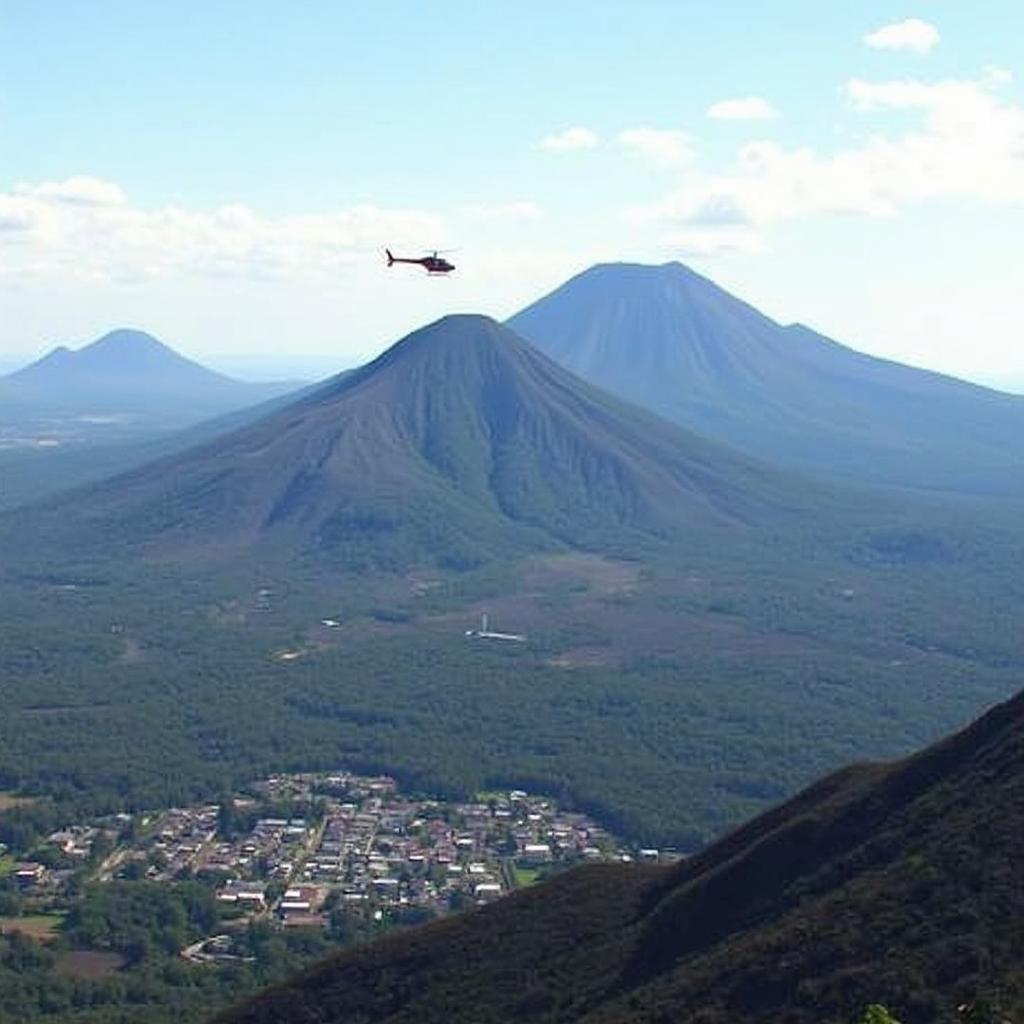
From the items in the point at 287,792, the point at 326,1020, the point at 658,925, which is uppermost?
the point at 658,925

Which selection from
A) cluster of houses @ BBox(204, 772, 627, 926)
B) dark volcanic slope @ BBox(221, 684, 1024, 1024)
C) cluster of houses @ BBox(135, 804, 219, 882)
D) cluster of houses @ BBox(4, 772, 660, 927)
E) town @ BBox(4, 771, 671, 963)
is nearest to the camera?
dark volcanic slope @ BBox(221, 684, 1024, 1024)

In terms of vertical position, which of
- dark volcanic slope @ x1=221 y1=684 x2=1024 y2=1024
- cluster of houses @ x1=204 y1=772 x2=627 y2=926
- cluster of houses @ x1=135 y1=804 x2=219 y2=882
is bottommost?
cluster of houses @ x1=135 y1=804 x2=219 y2=882

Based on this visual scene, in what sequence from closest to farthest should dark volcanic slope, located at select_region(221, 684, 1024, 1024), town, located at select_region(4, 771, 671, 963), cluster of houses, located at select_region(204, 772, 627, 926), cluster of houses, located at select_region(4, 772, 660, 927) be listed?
dark volcanic slope, located at select_region(221, 684, 1024, 1024) → town, located at select_region(4, 771, 671, 963) → cluster of houses, located at select_region(204, 772, 627, 926) → cluster of houses, located at select_region(4, 772, 660, 927)

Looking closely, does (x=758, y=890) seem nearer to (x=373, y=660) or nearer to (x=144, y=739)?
(x=144, y=739)

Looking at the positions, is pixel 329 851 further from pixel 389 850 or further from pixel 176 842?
pixel 176 842

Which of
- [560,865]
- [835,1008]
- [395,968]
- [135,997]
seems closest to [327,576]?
[560,865]

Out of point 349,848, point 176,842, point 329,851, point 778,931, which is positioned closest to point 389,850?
point 349,848

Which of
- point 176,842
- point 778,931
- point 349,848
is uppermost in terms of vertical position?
point 778,931

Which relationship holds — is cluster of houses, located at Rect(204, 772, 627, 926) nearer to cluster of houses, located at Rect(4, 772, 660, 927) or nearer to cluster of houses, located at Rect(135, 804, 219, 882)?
cluster of houses, located at Rect(4, 772, 660, 927)

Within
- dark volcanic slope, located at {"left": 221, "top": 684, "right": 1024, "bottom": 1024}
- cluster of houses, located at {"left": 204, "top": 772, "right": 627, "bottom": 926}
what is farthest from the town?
dark volcanic slope, located at {"left": 221, "top": 684, "right": 1024, "bottom": 1024}
